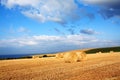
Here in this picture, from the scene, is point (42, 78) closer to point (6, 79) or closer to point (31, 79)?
point (31, 79)

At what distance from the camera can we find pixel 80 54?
2892 cm

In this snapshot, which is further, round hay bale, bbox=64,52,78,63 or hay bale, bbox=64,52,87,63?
hay bale, bbox=64,52,87,63

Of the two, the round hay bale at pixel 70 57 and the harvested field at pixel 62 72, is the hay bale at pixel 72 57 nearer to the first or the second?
the round hay bale at pixel 70 57

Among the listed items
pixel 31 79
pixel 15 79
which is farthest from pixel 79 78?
pixel 15 79

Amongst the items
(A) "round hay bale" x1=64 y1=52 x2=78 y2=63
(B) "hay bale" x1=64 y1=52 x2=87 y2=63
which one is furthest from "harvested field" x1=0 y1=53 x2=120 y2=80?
(B) "hay bale" x1=64 y1=52 x2=87 y2=63

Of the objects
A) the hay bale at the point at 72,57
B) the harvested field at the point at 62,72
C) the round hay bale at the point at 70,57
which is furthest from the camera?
the hay bale at the point at 72,57

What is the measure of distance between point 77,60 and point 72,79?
14687 mm

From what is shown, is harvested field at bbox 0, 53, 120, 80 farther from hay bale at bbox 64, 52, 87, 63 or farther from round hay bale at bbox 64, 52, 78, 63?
hay bale at bbox 64, 52, 87, 63

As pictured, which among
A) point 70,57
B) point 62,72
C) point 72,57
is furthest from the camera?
point 72,57

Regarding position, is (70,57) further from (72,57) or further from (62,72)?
(62,72)

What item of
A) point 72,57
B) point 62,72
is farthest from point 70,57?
point 62,72

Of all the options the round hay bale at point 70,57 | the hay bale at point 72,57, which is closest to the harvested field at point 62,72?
the round hay bale at point 70,57

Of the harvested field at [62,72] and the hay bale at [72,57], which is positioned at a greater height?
the hay bale at [72,57]

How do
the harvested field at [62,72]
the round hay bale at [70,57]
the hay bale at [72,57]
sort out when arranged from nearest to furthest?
1. the harvested field at [62,72]
2. the round hay bale at [70,57]
3. the hay bale at [72,57]
